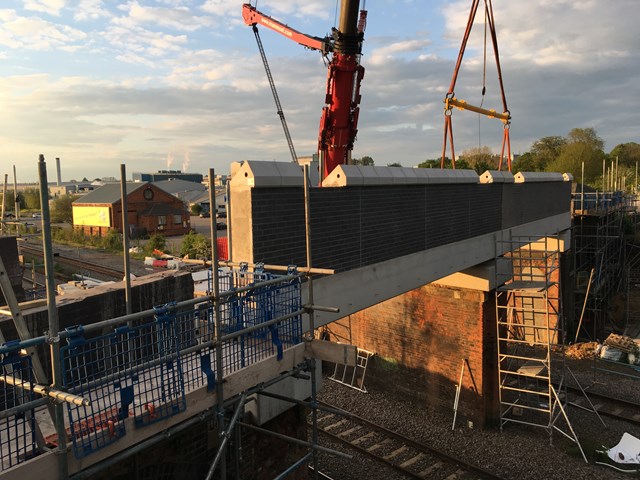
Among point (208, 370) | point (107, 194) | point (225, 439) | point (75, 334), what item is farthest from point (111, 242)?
point (75, 334)

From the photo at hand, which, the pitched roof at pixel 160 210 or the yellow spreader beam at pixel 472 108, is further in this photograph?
the pitched roof at pixel 160 210

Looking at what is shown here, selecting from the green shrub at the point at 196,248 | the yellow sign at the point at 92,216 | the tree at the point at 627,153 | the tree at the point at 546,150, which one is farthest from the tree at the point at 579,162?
the yellow sign at the point at 92,216

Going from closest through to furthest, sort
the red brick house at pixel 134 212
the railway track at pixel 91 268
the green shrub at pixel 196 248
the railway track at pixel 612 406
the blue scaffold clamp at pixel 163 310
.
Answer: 1. the blue scaffold clamp at pixel 163 310
2. the railway track at pixel 612 406
3. the railway track at pixel 91 268
4. the green shrub at pixel 196 248
5. the red brick house at pixel 134 212

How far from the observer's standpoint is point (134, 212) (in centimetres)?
4969

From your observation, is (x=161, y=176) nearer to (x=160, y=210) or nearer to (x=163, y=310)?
(x=160, y=210)

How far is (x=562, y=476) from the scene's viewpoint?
10.3 metres

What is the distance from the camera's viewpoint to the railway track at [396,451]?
34.2ft

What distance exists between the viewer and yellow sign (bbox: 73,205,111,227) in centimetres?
4694

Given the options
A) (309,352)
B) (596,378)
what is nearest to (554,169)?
(596,378)

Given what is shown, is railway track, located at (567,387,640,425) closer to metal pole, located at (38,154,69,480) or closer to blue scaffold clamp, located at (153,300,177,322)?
blue scaffold clamp, located at (153,300,177,322)

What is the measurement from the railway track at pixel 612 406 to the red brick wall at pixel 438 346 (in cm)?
341

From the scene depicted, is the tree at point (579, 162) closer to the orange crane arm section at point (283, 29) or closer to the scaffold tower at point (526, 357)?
the orange crane arm section at point (283, 29)

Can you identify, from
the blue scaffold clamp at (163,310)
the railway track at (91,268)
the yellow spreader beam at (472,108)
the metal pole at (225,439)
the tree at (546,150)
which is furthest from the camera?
the tree at (546,150)

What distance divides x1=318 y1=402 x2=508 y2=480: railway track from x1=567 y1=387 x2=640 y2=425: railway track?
5.23 meters
